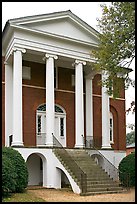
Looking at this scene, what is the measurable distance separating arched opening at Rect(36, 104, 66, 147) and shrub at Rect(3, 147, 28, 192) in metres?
6.75

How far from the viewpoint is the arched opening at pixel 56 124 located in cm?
2505

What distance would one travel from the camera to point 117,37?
15.9 meters

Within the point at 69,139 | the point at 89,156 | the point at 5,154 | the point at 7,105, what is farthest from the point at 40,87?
the point at 5,154

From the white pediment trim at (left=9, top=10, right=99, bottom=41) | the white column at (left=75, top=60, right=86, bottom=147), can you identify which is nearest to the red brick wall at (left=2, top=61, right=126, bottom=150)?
the white column at (left=75, top=60, right=86, bottom=147)

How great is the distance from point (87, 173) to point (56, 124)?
7.89 meters

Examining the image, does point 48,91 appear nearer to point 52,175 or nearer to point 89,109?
point 52,175

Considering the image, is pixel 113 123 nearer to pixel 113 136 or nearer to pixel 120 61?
pixel 113 136

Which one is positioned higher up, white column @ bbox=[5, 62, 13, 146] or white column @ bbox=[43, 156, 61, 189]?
white column @ bbox=[5, 62, 13, 146]

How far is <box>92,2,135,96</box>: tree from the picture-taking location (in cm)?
1536

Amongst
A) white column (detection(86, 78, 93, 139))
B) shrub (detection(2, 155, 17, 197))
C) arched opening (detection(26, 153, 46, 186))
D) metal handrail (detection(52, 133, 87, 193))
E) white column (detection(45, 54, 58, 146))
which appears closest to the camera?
shrub (detection(2, 155, 17, 197))

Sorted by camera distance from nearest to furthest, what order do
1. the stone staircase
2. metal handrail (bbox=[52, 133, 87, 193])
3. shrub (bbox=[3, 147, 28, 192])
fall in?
shrub (bbox=[3, 147, 28, 192]), metal handrail (bbox=[52, 133, 87, 193]), the stone staircase

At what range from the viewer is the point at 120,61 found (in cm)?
1652

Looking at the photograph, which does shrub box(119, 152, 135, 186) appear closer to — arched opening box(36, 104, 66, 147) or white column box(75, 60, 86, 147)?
white column box(75, 60, 86, 147)

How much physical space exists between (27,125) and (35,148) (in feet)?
12.7
